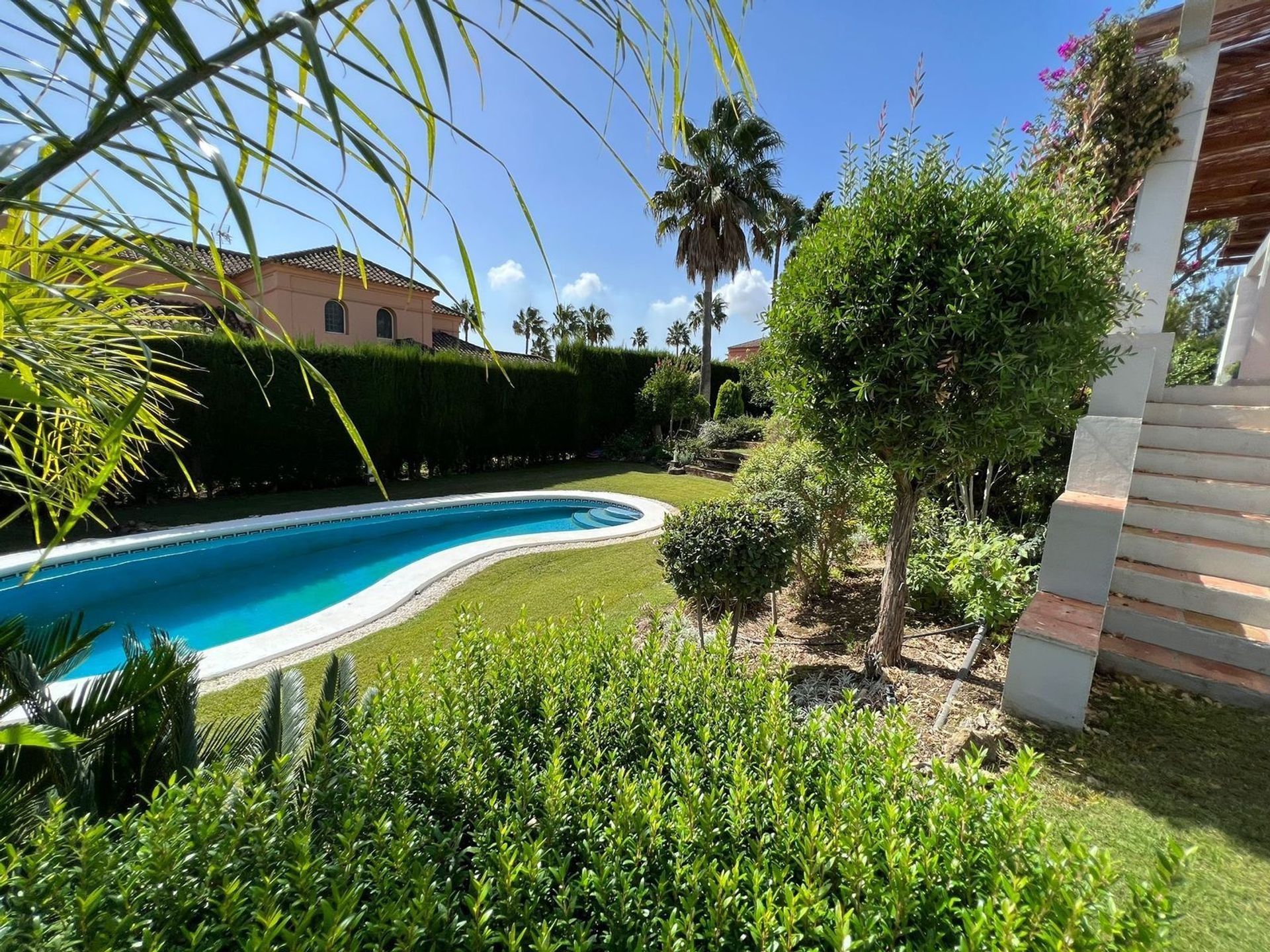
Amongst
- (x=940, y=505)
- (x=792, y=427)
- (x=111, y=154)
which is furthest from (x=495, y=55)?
(x=940, y=505)

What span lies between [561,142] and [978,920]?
252 centimetres

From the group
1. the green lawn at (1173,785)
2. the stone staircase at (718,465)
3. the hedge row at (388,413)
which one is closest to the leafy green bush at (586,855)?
the green lawn at (1173,785)

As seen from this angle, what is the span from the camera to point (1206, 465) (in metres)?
4.95

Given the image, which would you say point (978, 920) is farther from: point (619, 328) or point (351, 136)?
point (619, 328)

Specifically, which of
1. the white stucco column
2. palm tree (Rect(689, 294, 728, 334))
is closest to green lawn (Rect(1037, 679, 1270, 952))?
the white stucco column

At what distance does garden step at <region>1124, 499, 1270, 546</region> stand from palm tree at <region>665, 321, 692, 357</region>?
54355mm

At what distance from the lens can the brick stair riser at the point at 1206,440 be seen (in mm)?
4961

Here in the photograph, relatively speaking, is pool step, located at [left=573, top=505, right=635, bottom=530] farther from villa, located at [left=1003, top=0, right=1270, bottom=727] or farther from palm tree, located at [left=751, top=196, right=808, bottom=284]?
→ palm tree, located at [left=751, top=196, right=808, bottom=284]

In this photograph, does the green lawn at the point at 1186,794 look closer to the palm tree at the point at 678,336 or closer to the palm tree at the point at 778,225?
the palm tree at the point at 778,225

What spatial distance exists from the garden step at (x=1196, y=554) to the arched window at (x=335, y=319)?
75.7 ft

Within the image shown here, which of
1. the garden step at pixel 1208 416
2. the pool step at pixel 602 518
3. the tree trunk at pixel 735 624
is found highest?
the garden step at pixel 1208 416

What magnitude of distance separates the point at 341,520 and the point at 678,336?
170 feet

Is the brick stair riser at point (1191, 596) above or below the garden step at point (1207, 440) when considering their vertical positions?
below

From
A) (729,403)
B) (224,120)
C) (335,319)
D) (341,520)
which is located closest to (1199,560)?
(224,120)
